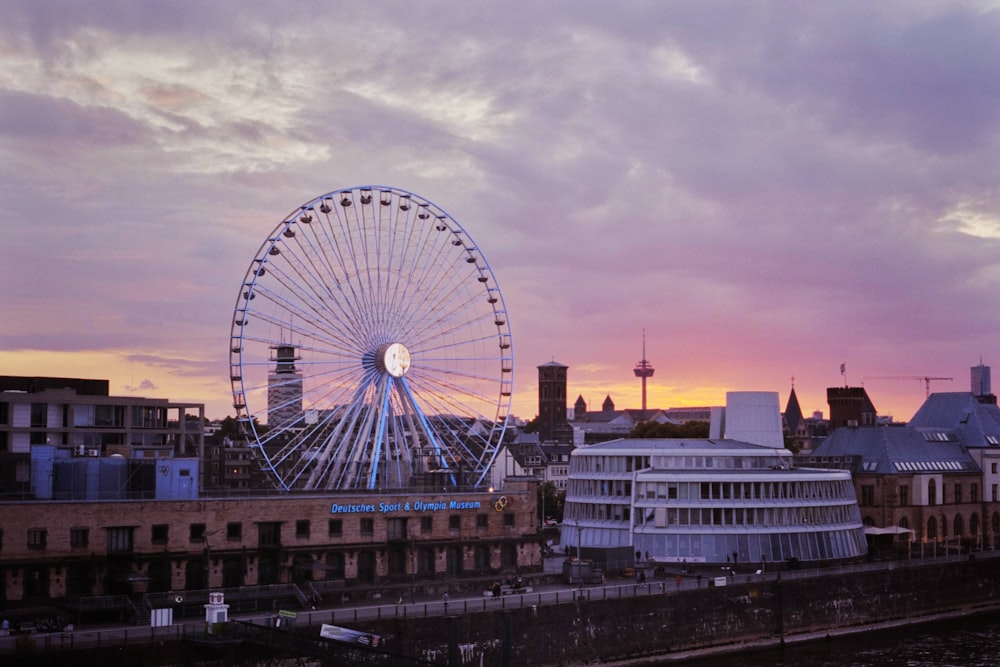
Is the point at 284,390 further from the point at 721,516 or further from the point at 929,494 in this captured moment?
the point at 929,494

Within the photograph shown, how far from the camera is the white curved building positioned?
4496 inches

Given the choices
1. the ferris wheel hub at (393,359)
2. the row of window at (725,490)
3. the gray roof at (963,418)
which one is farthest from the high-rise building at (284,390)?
the gray roof at (963,418)

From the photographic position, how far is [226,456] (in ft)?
614

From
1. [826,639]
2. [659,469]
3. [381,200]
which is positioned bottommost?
[826,639]

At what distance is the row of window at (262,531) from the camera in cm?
7738

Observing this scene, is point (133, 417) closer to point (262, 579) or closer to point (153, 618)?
point (262, 579)

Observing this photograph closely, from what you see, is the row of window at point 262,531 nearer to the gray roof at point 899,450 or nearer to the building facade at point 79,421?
the building facade at point 79,421

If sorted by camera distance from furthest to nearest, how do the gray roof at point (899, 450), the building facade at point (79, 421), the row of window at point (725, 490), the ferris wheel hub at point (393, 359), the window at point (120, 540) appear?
the gray roof at point (899, 450) < the row of window at point (725, 490) < the building facade at point (79, 421) < the ferris wheel hub at point (393, 359) < the window at point (120, 540)

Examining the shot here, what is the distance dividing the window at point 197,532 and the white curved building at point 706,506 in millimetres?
38539

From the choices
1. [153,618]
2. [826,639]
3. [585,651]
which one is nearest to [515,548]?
[585,651]

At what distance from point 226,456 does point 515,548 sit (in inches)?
3785

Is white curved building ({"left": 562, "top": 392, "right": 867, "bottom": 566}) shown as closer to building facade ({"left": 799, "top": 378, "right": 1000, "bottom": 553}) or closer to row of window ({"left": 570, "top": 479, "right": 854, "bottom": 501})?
row of window ({"left": 570, "top": 479, "right": 854, "bottom": 501})

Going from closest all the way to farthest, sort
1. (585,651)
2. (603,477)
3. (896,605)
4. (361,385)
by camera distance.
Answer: (585,651) < (361,385) < (896,605) < (603,477)

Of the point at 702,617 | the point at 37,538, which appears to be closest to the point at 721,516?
the point at 702,617
